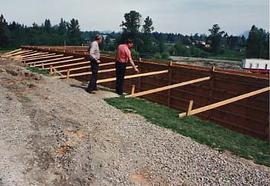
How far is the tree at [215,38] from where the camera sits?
405 ft

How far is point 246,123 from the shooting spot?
11.9 metres

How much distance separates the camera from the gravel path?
6789 mm

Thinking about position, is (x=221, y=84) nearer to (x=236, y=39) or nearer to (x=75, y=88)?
(x=75, y=88)

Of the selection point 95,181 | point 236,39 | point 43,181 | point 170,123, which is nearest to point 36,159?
point 43,181

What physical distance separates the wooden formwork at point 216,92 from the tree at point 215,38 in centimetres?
10913

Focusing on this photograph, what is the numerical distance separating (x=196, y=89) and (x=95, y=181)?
8044 millimetres

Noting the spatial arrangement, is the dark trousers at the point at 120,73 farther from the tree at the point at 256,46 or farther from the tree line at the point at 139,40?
the tree at the point at 256,46

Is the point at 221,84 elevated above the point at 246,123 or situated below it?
above

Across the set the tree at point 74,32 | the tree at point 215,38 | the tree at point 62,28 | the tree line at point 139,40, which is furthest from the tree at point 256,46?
the tree at point 62,28

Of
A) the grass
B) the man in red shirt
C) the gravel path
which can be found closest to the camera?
the gravel path

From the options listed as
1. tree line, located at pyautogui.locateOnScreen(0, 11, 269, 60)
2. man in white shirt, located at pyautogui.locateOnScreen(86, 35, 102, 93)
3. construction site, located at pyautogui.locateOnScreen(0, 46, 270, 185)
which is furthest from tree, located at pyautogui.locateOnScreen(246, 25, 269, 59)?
man in white shirt, located at pyautogui.locateOnScreen(86, 35, 102, 93)

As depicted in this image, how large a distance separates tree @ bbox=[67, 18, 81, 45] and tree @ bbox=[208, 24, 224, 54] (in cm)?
3768

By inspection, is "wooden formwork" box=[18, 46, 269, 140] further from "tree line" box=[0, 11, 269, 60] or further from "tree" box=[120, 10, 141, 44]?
"tree" box=[120, 10, 141, 44]

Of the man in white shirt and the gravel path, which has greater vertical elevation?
the man in white shirt
